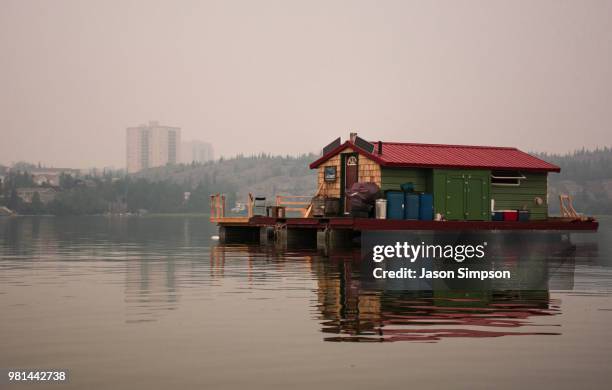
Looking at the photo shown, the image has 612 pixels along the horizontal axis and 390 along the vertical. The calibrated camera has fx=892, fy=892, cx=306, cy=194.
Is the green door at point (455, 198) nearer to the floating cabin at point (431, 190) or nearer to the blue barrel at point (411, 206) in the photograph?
the floating cabin at point (431, 190)

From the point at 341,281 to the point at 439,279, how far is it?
2.95 meters

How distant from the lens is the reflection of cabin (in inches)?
1656

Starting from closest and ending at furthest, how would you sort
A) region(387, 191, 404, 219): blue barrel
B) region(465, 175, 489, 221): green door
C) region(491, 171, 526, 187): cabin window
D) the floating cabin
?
1. region(387, 191, 404, 219): blue barrel
2. the floating cabin
3. region(465, 175, 489, 221): green door
4. region(491, 171, 526, 187): cabin window

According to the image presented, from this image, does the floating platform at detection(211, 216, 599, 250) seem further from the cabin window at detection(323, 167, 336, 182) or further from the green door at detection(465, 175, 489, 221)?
the cabin window at detection(323, 167, 336, 182)

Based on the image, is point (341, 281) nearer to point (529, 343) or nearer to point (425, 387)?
point (529, 343)

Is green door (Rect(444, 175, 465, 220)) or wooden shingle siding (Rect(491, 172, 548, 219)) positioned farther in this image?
wooden shingle siding (Rect(491, 172, 548, 219))

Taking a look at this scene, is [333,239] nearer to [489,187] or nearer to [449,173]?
[449,173]

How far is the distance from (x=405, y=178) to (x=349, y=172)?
349 cm

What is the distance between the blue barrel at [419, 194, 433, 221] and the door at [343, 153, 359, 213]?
3986 millimetres

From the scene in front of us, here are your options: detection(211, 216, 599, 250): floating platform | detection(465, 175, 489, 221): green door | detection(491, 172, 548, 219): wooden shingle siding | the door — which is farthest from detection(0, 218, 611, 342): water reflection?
detection(491, 172, 548, 219): wooden shingle siding

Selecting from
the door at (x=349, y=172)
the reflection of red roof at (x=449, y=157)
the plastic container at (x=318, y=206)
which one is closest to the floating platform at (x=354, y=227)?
the plastic container at (x=318, y=206)

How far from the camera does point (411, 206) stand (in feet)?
134

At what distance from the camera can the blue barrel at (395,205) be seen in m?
40.4

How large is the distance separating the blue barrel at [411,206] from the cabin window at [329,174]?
572cm
